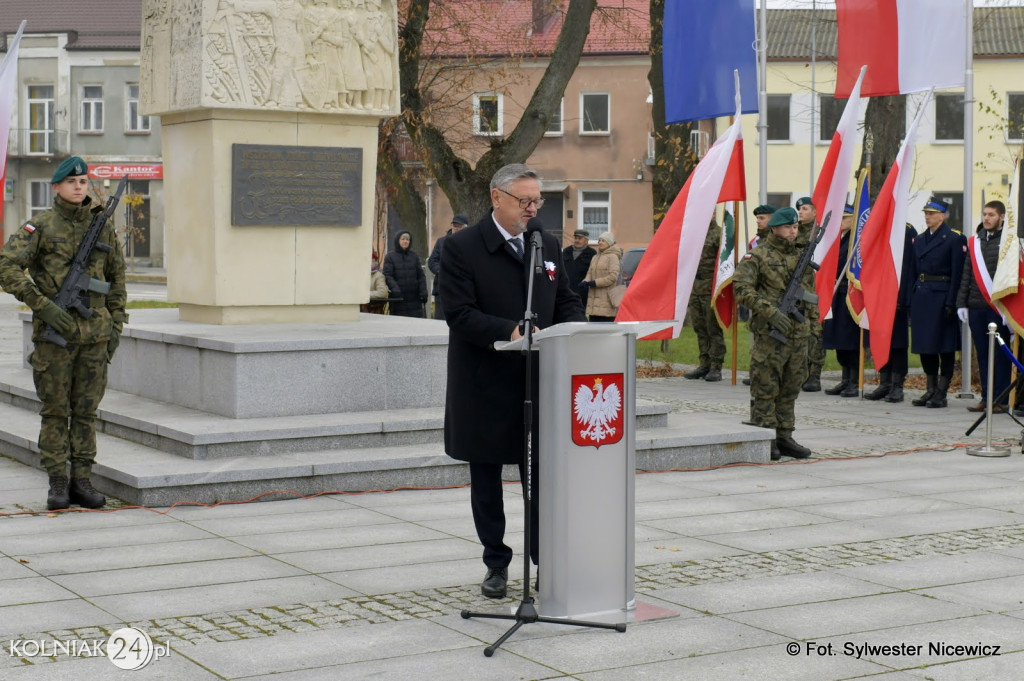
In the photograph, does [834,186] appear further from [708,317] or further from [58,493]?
[58,493]

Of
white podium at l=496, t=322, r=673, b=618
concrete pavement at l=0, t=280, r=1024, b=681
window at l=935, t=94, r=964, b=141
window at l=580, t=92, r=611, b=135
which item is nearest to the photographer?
concrete pavement at l=0, t=280, r=1024, b=681

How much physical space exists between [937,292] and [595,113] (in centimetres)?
3390

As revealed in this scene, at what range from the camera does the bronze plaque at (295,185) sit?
1178 cm

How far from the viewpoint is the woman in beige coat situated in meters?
19.1

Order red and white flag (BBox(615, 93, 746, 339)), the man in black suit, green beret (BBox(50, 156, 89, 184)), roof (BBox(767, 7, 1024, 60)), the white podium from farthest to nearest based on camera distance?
roof (BBox(767, 7, 1024, 60)) < red and white flag (BBox(615, 93, 746, 339)) < green beret (BBox(50, 156, 89, 184)) < the man in black suit < the white podium

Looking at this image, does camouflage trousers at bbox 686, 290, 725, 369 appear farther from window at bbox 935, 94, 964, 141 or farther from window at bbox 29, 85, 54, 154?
window at bbox 29, 85, 54, 154

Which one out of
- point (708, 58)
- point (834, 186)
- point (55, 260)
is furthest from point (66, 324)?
point (708, 58)

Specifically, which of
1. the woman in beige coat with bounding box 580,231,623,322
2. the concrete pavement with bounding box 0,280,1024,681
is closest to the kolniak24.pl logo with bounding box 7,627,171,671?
the concrete pavement with bounding box 0,280,1024,681

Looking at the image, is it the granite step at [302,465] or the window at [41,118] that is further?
the window at [41,118]

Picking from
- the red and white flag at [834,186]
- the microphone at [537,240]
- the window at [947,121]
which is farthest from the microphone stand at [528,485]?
the window at [947,121]

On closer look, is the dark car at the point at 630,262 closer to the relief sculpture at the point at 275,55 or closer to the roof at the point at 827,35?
the relief sculpture at the point at 275,55

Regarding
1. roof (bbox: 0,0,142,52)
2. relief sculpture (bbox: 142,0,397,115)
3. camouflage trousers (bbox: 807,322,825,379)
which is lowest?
camouflage trousers (bbox: 807,322,825,379)

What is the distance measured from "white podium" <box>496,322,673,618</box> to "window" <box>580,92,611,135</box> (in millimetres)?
42556

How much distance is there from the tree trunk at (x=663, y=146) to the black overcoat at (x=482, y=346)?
17486mm
